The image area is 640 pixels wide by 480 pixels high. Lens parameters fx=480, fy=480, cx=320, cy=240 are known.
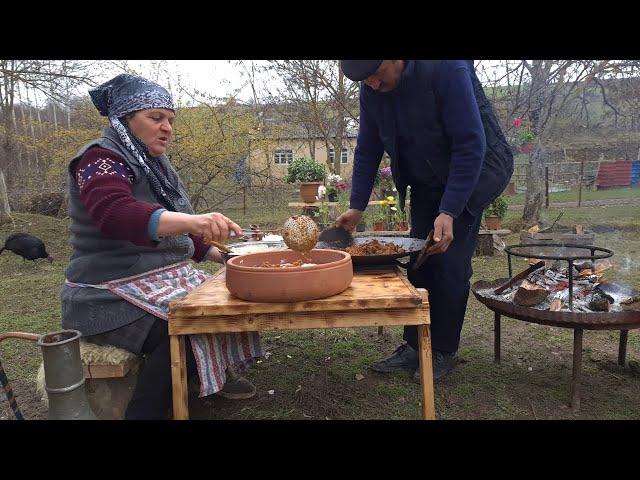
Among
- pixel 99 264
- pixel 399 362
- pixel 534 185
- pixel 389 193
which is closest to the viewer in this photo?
pixel 99 264

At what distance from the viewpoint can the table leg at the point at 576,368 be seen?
263cm

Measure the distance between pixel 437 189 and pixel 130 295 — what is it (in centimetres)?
187

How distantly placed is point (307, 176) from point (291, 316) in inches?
288

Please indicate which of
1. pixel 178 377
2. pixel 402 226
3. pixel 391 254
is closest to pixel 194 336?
pixel 178 377

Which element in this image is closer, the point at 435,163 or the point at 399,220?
the point at 435,163

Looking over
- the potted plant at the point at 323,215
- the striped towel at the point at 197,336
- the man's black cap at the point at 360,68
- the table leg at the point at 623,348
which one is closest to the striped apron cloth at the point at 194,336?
the striped towel at the point at 197,336

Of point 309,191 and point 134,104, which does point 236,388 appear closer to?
point 134,104

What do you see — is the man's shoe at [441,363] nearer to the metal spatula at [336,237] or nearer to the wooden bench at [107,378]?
the metal spatula at [336,237]

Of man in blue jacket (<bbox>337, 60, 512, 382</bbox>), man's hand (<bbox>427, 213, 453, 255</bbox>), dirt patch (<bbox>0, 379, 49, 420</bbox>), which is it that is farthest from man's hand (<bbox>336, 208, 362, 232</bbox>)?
dirt patch (<bbox>0, 379, 49, 420</bbox>)

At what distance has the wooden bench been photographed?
2146mm

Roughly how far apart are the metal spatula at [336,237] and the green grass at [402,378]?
97 centimetres

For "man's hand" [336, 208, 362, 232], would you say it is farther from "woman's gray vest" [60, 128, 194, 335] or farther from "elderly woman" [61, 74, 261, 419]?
"woman's gray vest" [60, 128, 194, 335]

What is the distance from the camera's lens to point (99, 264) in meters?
2.25

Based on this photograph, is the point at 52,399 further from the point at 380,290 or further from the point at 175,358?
the point at 380,290
